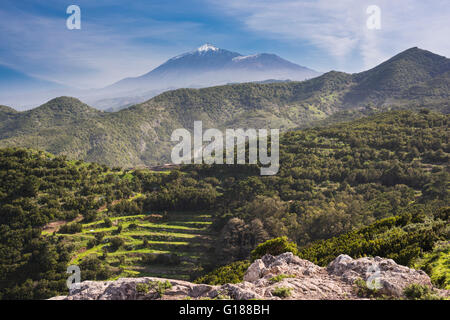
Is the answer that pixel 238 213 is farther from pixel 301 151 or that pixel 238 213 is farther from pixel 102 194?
pixel 301 151

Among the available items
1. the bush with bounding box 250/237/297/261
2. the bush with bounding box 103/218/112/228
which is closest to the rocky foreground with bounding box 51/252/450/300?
the bush with bounding box 250/237/297/261

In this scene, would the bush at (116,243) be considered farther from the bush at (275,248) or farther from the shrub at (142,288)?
the shrub at (142,288)

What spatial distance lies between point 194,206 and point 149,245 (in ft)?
40.3

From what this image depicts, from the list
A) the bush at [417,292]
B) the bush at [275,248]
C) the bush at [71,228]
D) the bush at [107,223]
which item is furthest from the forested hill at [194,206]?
the bush at [417,292]

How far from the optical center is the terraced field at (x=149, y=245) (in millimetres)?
37562

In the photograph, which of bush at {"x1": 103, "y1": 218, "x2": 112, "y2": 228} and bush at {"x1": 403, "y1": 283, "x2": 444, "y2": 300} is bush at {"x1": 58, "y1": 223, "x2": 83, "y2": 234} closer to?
bush at {"x1": 103, "y1": 218, "x2": 112, "y2": 228}

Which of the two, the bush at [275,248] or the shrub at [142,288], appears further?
the bush at [275,248]

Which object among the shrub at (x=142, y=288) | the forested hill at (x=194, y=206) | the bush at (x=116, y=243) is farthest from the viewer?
the bush at (x=116, y=243)

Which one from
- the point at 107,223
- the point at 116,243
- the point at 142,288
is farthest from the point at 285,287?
the point at 107,223

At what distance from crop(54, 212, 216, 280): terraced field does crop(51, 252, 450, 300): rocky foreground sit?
2654 centimetres

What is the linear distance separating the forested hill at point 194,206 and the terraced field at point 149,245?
6.7 inches

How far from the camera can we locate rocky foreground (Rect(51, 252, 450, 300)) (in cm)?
1013

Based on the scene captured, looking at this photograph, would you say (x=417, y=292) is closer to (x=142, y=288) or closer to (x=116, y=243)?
(x=142, y=288)
